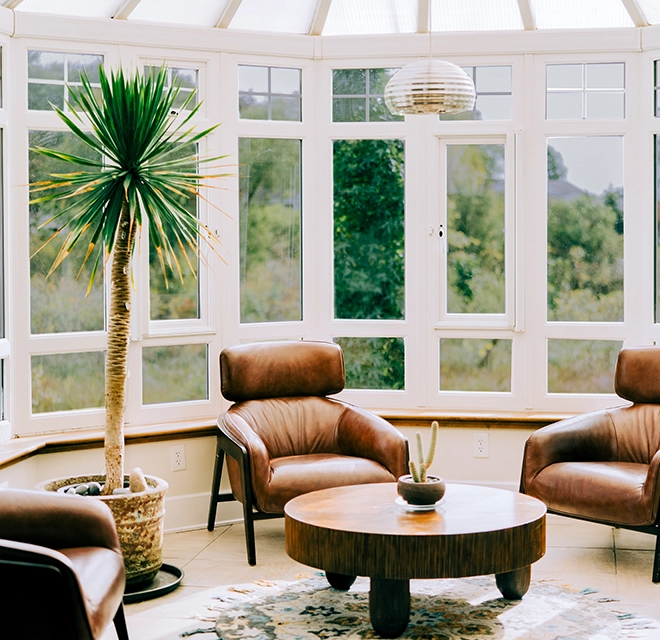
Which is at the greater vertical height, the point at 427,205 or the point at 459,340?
the point at 427,205

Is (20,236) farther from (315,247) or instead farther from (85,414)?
(315,247)

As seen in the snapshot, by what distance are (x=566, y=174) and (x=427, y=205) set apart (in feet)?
2.65

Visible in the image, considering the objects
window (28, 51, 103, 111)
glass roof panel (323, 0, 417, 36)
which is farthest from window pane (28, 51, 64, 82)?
glass roof panel (323, 0, 417, 36)

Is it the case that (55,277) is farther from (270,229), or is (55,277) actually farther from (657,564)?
(657,564)

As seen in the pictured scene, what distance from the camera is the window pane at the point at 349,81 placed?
5500 millimetres

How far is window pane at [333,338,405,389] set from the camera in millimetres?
5555

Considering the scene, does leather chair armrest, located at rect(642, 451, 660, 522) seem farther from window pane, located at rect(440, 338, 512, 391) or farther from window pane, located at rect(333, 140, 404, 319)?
window pane, located at rect(333, 140, 404, 319)

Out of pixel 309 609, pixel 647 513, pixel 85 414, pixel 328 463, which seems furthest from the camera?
pixel 85 414

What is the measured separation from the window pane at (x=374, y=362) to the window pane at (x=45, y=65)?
2.13 m

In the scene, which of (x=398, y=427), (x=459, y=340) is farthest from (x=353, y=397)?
(x=459, y=340)

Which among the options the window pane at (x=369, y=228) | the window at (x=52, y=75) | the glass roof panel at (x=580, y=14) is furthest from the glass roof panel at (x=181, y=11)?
the glass roof panel at (x=580, y=14)

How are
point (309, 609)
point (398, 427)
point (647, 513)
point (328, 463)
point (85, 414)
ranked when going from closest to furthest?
point (309, 609) → point (647, 513) → point (328, 463) → point (85, 414) → point (398, 427)

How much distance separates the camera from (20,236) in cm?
472

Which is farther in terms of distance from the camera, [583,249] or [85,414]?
[583,249]
